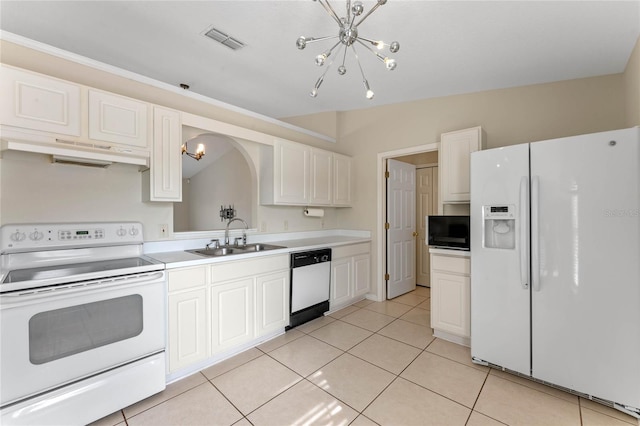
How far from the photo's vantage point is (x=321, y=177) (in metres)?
3.69

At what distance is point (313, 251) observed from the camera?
3057 mm

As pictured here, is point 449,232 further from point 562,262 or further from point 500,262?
point 562,262

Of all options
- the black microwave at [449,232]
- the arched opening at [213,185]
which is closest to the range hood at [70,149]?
the arched opening at [213,185]

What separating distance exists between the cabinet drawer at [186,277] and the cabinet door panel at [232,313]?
0.47ft

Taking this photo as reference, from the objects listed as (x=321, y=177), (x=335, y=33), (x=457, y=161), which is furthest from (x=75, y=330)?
(x=457, y=161)

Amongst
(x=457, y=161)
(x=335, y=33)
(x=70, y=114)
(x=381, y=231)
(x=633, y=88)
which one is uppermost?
(x=335, y=33)

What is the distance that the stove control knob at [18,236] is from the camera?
5.79 feet

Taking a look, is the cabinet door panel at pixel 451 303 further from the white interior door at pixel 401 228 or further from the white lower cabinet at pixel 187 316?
the white lower cabinet at pixel 187 316

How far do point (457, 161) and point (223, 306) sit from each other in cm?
277

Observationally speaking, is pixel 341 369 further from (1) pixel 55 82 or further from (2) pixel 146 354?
(1) pixel 55 82

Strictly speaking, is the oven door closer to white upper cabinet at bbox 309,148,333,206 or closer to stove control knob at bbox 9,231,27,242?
stove control knob at bbox 9,231,27,242

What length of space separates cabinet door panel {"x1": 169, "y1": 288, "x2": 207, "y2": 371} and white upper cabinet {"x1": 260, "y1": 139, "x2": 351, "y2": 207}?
142cm

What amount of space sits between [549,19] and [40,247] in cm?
399

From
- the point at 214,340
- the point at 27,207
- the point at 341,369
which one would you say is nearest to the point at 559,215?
the point at 341,369
